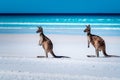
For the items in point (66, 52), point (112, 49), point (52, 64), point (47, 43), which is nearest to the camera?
point (52, 64)

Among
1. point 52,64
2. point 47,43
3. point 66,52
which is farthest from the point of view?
point 66,52

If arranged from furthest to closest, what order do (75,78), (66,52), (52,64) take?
(66,52), (52,64), (75,78)

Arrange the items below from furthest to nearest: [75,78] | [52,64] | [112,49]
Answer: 1. [112,49]
2. [52,64]
3. [75,78]

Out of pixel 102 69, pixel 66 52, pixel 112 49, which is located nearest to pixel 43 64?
pixel 102 69

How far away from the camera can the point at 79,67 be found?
7.21 metres

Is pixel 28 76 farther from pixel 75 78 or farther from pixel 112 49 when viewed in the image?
pixel 112 49

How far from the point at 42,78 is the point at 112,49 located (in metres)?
4.69

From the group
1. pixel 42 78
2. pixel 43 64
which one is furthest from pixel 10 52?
pixel 42 78

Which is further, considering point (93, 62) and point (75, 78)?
point (93, 62)

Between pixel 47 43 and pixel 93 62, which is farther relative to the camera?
pixel 47 43

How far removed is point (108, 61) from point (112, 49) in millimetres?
2769

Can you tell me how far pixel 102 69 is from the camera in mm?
6941

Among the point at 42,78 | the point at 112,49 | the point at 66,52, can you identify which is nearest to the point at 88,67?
the point at 42,78

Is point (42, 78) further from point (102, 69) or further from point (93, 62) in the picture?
point (93, 62)
